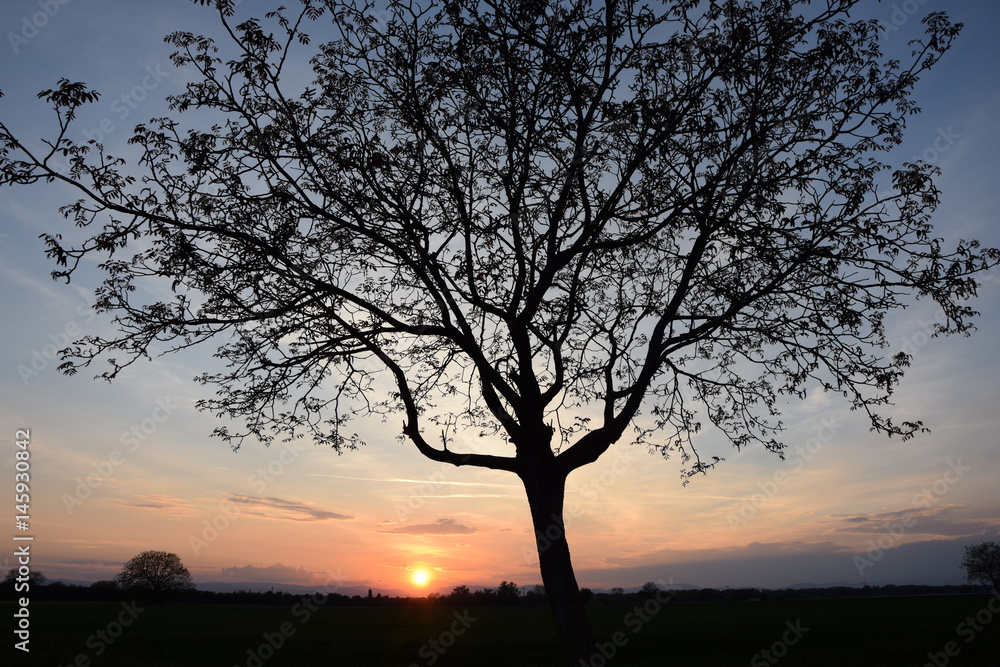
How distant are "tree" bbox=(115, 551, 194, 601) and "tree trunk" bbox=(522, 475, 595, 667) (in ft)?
385

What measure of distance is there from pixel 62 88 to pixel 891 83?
15496 millimetres

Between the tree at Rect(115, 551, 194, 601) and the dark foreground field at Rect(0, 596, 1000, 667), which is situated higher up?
the tree at Rect(115, 551, 194, 601)

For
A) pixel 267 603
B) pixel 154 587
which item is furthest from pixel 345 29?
pixel 154 587

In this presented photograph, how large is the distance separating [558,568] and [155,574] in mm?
124137

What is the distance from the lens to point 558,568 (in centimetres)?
1218

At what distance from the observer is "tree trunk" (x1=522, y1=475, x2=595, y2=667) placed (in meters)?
11.7

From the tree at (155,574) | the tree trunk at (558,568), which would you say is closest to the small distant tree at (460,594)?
the tree at (155,574)

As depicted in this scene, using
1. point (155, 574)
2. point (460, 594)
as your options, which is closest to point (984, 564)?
point (460, 594)

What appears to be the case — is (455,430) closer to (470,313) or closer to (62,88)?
(470,313)

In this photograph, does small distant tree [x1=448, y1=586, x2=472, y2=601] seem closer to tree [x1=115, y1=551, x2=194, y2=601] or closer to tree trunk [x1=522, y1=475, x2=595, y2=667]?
tree [x1=115, y1=551, x2=194, y2=601]

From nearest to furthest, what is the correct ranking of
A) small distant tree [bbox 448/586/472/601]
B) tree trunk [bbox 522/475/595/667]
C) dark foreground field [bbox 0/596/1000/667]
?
tree trunk [bbox 522/475/595/667] → dark foreground field [bbox 0/596/1000/667] → small distant tree [bbox 448/586/472/601]

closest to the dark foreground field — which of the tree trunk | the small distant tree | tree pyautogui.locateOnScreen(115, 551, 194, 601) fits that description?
the tree trunk

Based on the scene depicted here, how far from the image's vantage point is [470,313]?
15.1 meters

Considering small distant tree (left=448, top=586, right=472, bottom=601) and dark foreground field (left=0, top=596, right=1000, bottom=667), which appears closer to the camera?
dark foreground field (left=0, top=596, right=1000, bottom=667)
